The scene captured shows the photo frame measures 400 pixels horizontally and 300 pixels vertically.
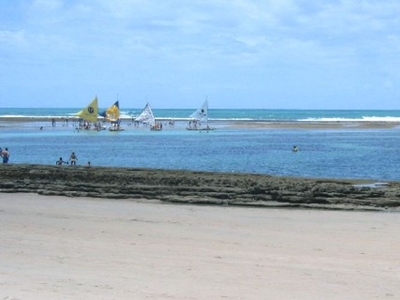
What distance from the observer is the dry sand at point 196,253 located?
9445 millimetres

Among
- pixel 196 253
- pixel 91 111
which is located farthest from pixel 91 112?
pixel 196 253

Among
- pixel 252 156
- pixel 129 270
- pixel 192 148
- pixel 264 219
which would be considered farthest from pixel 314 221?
pixel 192 148

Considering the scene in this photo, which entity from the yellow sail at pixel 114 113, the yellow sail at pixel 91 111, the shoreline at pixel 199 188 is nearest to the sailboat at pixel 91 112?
the yellow sail at pixel 91 111

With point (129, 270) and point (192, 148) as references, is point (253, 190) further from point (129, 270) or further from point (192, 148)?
point (192, 148)

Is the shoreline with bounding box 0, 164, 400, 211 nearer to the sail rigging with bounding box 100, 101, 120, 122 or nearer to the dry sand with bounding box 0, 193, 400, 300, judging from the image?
the dry sand with bounding box 0, 193, 400, 300

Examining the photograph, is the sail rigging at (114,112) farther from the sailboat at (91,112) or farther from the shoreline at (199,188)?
the shoreline at (199,188)

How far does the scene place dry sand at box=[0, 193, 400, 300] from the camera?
945 centimetres

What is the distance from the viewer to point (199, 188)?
75.3ft

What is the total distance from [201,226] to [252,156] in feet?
99.6

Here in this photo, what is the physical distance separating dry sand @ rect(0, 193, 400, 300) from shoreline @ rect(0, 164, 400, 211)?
1304 millimetres

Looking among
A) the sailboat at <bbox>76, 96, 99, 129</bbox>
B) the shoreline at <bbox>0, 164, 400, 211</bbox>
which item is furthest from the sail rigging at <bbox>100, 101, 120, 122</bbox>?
the shoreline at <bbox>0, 164, 400, 211</bbox>

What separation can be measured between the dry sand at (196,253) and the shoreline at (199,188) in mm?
1304

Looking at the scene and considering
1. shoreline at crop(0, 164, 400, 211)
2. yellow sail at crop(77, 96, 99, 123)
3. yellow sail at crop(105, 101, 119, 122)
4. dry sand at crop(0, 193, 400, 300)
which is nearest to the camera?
dry sand at crop(0, 193, 400, 300)

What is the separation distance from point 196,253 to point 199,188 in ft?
35.1
